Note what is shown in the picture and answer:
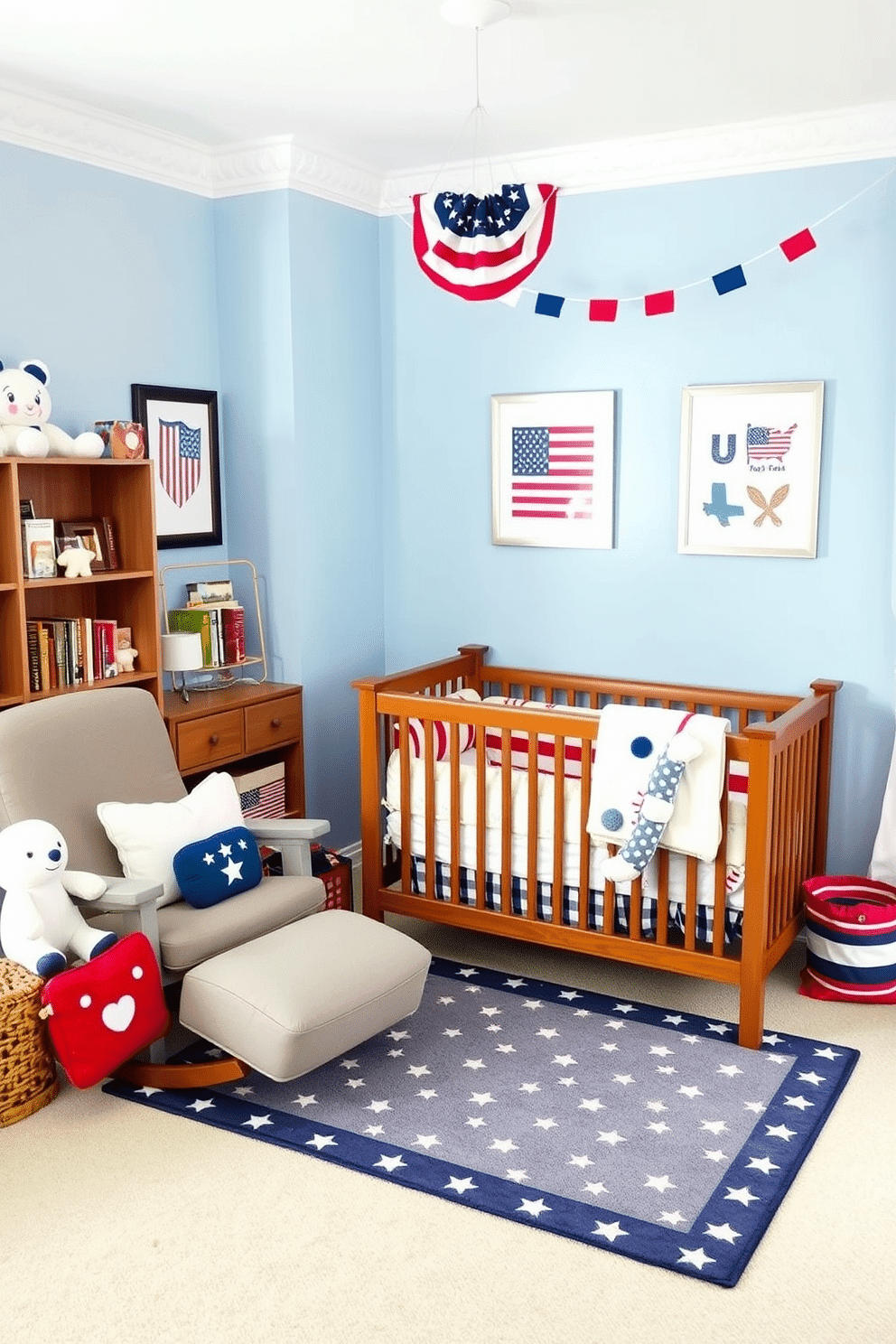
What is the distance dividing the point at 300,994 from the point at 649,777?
3.25 ft

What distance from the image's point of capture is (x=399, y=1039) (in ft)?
9.73

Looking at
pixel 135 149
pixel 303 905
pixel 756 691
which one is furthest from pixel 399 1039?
pixel 135 149

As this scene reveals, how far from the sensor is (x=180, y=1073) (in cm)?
268

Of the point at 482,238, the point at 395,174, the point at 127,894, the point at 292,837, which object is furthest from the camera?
the point at 395,174

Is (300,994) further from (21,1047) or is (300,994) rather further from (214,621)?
(214,621)

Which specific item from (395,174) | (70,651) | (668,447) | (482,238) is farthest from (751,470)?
(70,651)

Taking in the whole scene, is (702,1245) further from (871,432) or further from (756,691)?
(871,432)

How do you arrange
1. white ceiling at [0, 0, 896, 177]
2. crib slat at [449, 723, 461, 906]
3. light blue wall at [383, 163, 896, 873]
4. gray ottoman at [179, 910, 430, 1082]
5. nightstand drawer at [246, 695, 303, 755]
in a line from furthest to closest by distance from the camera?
nightstand drawer at [246, 695, 303, 755], light blue wall at [383, 163, 896, 873], crib slat at [449, 723, 461, 906], white ceiling at [0, 0, 896, 177], gray ottoman at [179, 910, 430, 1082]

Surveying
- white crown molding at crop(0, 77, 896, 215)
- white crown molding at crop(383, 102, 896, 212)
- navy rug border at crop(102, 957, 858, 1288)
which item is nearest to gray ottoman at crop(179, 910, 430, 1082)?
navy rug border at crop(102, 957, 858, 1288)

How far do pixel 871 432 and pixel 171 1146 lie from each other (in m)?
2.57

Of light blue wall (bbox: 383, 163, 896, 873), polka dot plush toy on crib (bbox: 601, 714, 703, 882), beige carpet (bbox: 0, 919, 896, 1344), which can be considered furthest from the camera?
light blue wall (bbox: 383, 163, 896, 873)

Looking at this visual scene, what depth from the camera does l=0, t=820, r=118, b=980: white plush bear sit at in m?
2.59

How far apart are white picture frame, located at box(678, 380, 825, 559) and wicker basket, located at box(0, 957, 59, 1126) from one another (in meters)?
2.24

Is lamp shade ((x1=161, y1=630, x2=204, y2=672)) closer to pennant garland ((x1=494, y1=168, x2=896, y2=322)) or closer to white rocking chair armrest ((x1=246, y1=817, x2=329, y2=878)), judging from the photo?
white rocking chair armrest ((x1=246, y1=817, x2=329, y2=878))
